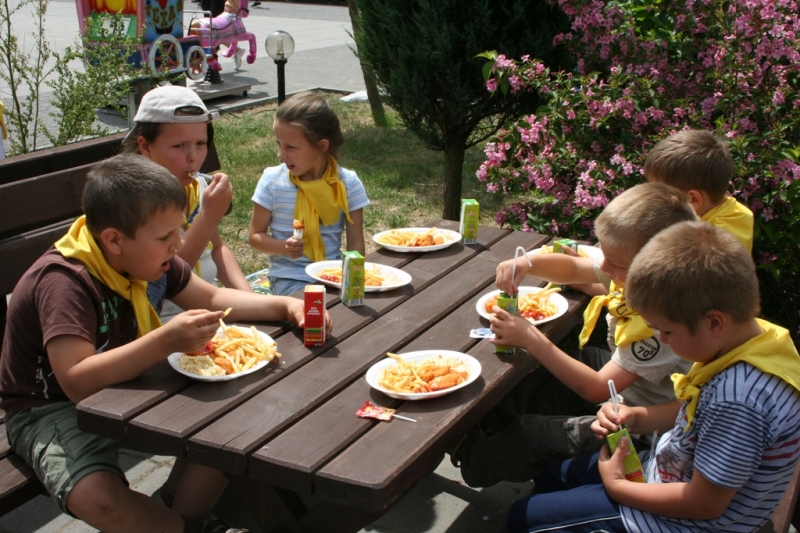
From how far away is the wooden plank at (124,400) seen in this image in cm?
234

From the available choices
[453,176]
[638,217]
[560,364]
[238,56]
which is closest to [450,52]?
[453,176]

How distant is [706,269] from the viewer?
2.08 metres

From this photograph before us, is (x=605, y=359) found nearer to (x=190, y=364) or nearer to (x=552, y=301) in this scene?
(x=552, y=301)

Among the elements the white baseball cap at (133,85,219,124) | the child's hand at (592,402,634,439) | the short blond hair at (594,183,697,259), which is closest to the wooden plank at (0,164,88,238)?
the white baseball cap at (133,85,219,124)

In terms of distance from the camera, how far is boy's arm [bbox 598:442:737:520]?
82.7 inches

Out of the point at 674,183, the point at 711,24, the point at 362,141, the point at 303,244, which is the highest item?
the point at 711,24

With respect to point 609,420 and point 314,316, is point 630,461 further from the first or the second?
point 314,316

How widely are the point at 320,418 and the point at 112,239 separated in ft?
2.85

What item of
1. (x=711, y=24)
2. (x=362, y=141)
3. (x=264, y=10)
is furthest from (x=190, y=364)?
(x=264, y=10)

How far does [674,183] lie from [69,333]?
2238mm

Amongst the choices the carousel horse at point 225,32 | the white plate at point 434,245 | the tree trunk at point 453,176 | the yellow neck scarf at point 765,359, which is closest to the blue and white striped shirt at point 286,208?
the white plate at point 434,245

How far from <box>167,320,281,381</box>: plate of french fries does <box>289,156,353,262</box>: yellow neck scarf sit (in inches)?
53.3

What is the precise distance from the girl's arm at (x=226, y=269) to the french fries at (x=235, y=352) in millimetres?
1131

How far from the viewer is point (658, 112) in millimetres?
4562
